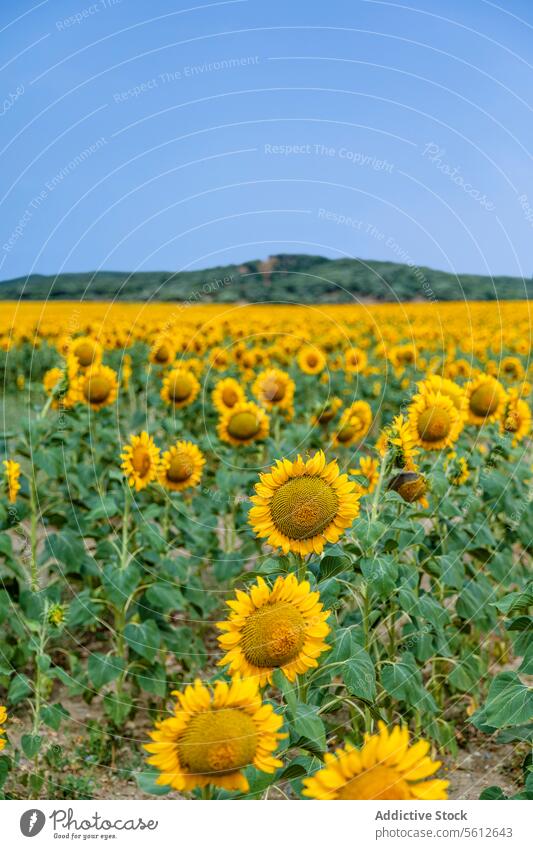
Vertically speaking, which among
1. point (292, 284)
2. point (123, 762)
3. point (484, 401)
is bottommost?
point (123, 762)

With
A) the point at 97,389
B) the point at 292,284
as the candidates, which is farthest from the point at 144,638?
the point at 292,284

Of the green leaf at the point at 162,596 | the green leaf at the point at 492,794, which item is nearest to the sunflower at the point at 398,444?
the green leaf at the point at 492,794

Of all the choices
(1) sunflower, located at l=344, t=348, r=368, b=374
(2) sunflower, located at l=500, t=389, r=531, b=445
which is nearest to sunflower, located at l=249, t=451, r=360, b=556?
(2) sunflower, located at l=500, t=389, r=531, b=445

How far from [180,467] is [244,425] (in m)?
0.79

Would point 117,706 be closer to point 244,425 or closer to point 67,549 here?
point 67,549

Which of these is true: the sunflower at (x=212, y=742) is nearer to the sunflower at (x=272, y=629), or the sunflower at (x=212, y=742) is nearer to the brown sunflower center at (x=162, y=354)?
the sunflower at (x=272, y=629)

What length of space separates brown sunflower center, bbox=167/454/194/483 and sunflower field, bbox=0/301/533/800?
0.03 feet

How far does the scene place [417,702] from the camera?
3.37 metres

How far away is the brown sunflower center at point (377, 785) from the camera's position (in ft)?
5.38

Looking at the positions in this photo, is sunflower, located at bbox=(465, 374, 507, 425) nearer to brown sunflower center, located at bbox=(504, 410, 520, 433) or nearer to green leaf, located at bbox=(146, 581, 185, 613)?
brown sunflower center, located at bbox=(504, 410, 520, 433)

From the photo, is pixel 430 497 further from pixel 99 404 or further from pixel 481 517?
pixel 99 404

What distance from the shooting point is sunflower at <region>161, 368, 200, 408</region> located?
6009mm

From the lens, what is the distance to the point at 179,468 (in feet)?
15.2
